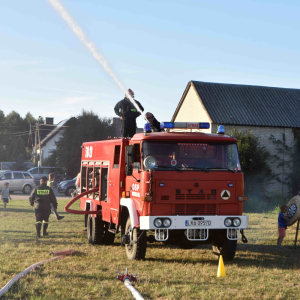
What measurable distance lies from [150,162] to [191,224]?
1456 mm

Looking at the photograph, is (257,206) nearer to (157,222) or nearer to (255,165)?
(255,165)

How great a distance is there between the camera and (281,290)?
23.7ft

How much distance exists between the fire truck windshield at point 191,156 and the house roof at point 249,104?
73.4 feet

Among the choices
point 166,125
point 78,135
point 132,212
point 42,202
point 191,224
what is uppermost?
point 78,135

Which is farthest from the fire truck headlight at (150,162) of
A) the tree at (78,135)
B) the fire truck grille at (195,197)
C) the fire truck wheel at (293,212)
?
the tree at (78,135)

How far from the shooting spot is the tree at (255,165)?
26.4m

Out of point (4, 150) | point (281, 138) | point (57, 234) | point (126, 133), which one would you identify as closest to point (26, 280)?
point (126, 133)

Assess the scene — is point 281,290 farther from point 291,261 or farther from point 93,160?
point 93,160

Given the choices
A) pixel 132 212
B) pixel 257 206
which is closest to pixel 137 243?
pixel 132 212

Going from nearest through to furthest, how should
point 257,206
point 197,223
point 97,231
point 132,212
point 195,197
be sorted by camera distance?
point 197,223 → point 195,197 → point 132,212 → point 97,231 → point 257,206

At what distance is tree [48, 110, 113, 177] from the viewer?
52219mm

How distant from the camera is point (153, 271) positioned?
845 cm

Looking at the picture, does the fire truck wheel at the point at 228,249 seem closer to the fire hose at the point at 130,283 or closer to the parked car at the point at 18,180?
the fire hose at the point at 130,283

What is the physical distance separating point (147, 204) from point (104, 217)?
287cm
